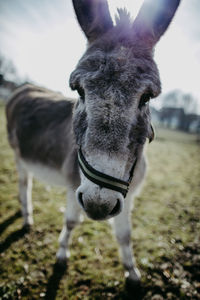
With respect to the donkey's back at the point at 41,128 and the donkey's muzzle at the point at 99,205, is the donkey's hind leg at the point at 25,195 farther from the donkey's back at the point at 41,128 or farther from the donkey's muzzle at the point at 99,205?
the donkey's muzzle at the point at 99,205

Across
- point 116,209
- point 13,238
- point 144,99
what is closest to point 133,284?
point 116,209

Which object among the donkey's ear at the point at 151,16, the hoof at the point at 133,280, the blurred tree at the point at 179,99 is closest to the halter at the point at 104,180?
the donkey's ear at the point at 151,16

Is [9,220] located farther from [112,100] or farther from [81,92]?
[112,100]

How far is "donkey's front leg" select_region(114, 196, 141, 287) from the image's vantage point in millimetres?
2909

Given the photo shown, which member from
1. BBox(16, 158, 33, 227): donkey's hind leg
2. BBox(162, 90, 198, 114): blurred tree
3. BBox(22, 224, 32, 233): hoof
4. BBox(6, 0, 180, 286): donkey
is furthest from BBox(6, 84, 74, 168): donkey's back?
BBox(162, 90, 198, 114): blurred tree

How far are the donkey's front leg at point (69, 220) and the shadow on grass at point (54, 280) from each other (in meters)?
0.10

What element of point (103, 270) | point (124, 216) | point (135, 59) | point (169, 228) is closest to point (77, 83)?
point (135, 59)

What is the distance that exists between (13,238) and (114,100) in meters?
3.80

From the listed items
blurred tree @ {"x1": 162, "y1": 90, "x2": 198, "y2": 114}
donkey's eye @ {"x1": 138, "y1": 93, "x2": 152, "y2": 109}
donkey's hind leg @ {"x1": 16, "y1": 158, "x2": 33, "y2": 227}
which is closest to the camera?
donkey's eye @ {"x1": 138, "y1": 93, "x2": 152, "y2": 109}

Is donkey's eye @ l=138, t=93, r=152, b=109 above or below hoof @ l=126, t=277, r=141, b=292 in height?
above

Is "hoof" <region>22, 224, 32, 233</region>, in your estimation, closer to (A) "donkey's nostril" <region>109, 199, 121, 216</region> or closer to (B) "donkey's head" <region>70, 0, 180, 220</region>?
(B) "donkey's head" <region>70, 0, 180, 220</region>

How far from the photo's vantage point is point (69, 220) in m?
2.97

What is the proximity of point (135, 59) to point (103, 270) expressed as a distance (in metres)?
3.57

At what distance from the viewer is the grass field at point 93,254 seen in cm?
280
